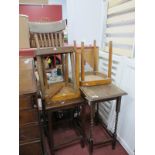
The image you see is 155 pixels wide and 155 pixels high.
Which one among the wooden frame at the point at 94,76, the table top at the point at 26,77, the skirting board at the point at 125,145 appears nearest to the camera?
the table top at the point at 26,77

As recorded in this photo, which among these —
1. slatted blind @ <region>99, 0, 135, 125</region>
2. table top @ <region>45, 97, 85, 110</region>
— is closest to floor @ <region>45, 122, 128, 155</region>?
slatted blind @ <region>99, 0, 135, 125</region>

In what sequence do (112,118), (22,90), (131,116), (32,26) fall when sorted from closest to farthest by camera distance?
(22,90) → (32,26) → (131,116) → (112,118)

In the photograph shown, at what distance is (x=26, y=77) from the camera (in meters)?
1.37

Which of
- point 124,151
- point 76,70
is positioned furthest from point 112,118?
point 76,70

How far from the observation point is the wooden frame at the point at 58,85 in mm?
1396

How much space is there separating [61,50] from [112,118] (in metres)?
1.14

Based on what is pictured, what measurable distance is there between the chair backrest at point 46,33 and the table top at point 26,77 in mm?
242

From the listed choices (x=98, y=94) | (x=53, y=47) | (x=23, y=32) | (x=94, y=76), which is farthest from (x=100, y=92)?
(x=23, y=32)

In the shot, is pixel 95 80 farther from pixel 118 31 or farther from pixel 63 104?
pixel 118 31

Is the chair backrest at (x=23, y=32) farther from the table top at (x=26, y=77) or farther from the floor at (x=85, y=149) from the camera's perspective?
the floor at (x=85, y=149)

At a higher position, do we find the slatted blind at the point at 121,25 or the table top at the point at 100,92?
the slatted blind at the point at 121,25

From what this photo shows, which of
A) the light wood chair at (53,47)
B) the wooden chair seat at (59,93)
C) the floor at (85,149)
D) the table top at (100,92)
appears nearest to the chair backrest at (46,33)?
the light wood chair at (53,47)
